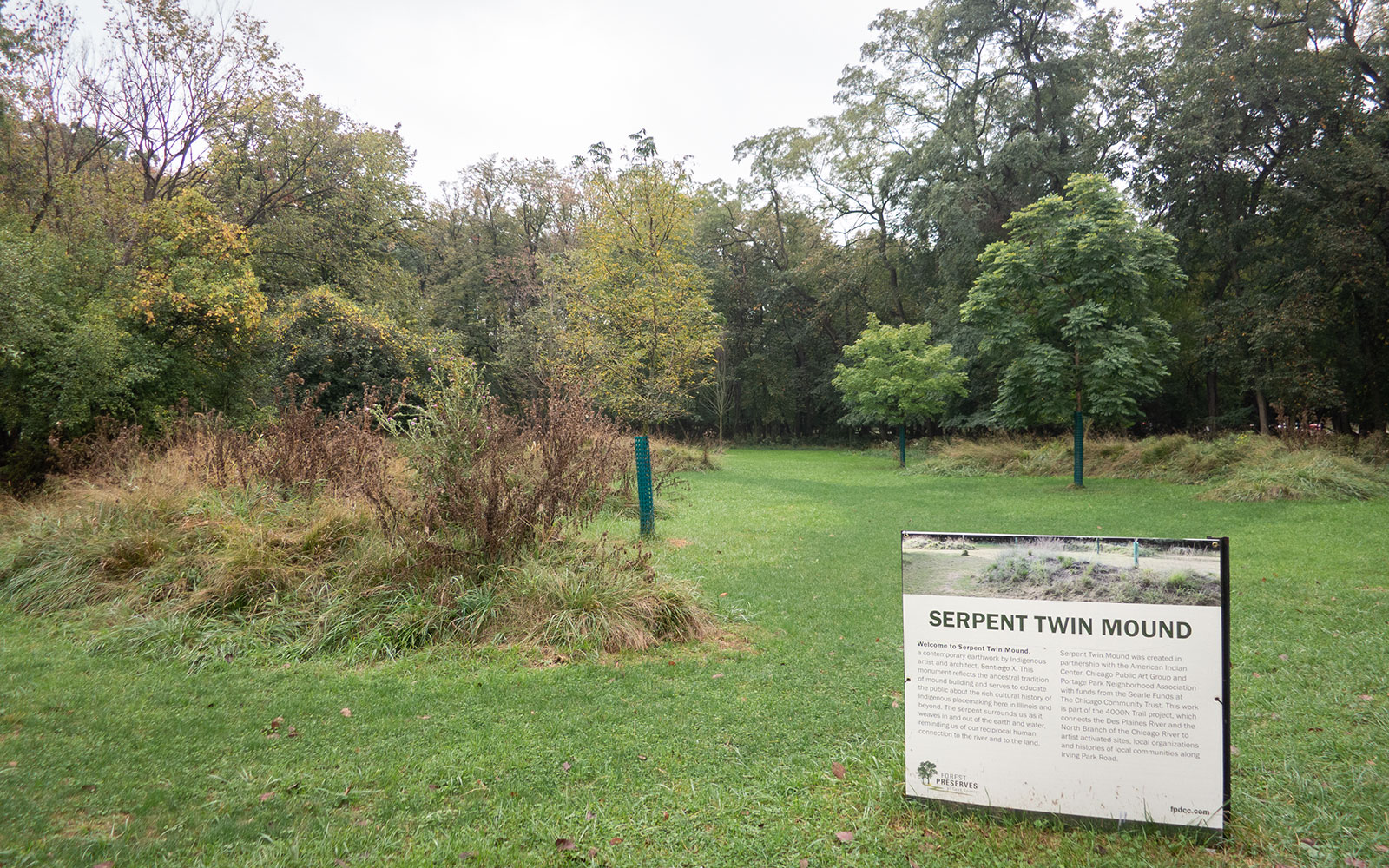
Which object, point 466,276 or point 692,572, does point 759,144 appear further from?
point 692,572

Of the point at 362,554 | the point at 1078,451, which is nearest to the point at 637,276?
the point at 1078,451

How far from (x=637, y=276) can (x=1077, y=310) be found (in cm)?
1046

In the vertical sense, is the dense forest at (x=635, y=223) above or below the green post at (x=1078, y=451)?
above

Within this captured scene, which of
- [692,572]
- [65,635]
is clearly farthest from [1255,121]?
[65,635]

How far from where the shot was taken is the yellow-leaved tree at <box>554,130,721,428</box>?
16234 mm

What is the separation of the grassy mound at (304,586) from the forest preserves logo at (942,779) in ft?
8.52

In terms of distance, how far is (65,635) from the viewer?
5.10 m

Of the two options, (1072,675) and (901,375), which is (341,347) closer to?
(1072,675)

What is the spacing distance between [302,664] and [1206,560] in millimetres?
5178

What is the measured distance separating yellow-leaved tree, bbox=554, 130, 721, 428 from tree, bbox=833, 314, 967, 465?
9.99m

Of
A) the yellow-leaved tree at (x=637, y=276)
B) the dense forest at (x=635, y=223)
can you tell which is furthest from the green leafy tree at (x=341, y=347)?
the yellow-leaved tree at (x=637, y=276)

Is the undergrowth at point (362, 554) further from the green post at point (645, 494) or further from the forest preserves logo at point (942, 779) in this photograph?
the forest preserves logo at point (942, 779)

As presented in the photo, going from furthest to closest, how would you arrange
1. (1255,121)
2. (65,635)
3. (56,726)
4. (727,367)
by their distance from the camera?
1. (727,367)
2. (1255,121)
3. (65,635)
4. (56,726)

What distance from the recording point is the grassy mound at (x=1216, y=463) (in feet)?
41.8
